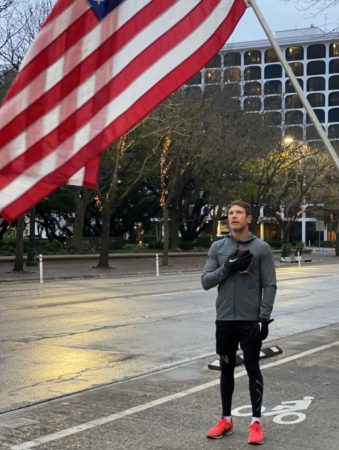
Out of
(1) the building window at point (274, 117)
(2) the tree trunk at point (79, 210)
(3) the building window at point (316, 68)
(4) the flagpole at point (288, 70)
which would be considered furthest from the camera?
(3) the building window at point (316, 68)

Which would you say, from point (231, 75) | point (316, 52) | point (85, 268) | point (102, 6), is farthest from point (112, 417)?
point (316, 52)

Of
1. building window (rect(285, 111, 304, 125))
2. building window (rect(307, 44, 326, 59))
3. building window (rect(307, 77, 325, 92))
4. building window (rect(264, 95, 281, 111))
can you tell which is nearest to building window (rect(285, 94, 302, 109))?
building window (rect(285, 111, 304, 125))

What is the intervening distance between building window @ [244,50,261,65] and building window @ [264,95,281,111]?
222 feet

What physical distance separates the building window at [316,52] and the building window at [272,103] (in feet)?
230

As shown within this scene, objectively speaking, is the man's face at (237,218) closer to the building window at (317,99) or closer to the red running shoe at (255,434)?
the red running shoe at (255,434)

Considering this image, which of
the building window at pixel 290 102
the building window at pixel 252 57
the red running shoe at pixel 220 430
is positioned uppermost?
the building window at pixel 252 57

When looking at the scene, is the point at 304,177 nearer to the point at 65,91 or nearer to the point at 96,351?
the point at 96,351

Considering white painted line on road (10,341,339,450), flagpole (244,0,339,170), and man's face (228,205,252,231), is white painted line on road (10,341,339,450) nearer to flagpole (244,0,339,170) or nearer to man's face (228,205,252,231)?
man's face (228,205,252,231)

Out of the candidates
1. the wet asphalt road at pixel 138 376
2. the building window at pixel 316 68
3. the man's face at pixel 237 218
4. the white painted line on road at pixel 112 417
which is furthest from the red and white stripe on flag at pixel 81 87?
the building window at pixel 316 68

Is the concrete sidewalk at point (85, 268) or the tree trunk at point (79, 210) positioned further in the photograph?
the tree trunk at point (79, 210)

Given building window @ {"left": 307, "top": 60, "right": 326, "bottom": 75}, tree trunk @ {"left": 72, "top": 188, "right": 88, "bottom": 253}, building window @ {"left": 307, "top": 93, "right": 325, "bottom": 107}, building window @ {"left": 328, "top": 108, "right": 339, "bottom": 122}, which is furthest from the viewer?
building window @ {"left": 307, "top": 93, "right": 325, "bottom": 107}

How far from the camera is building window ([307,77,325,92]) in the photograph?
4437 inches

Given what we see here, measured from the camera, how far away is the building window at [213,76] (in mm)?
39219

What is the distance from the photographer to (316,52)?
365 feet
